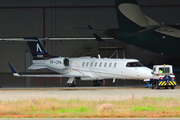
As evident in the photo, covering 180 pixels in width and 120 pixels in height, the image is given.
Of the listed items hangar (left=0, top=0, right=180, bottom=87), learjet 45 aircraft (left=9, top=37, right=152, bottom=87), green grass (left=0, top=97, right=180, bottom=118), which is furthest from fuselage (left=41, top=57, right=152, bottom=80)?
hangar (left=0, top=0, right=180, bottom=87)

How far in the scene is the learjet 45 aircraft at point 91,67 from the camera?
22.3m

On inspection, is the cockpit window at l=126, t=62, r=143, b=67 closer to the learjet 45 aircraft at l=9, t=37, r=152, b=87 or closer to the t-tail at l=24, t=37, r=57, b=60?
the learjet 45 aircraft at l=9, t=37, r=152, b=87

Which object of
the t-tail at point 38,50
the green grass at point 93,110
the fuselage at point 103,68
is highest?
the t-tail at point 38,50

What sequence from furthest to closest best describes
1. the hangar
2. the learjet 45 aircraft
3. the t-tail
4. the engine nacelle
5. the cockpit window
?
1. the hangar
2. the t-tail
3. the engine nacelle
4. the cockpit window
5. the learjet 45 aircraft

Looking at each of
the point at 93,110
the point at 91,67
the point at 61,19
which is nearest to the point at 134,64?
the point at 91,67

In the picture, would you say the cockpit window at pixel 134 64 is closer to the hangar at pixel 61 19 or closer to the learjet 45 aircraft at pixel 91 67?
the learjet 45 aircraft at pixel 91 67

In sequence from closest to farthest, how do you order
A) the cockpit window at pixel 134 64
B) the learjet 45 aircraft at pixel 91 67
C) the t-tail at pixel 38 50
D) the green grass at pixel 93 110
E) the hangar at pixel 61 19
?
the green grass at pixel 93 110 → the learjet 45 aircraft at pixel 91 67 → the cockpit window at pixel 134 64 → the t-tail at pixel 38 50 → the hangar at pixel 61 19

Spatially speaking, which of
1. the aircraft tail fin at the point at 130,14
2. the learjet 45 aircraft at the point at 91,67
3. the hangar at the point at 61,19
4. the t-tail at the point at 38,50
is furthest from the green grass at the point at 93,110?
the hangar at the point at 61,19

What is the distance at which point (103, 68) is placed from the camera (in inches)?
936

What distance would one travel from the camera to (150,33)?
27500mm

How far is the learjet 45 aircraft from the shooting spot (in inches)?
877

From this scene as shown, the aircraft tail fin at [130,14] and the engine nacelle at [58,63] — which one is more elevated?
the aircraft tail fin at [130,14]

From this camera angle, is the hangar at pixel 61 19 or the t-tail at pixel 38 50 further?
the hangar at pixel 61 19

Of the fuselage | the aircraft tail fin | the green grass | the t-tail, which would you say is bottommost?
the green grass
